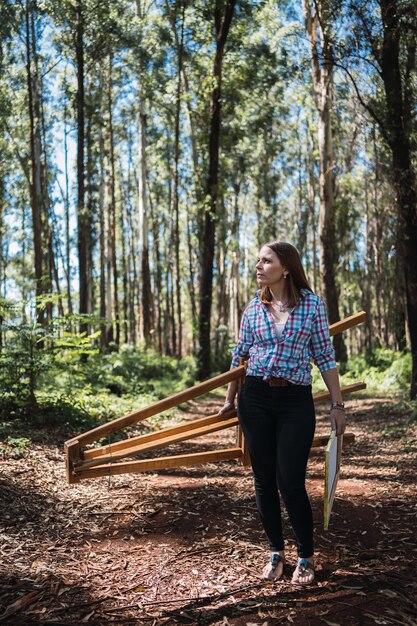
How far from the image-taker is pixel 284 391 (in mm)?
3107

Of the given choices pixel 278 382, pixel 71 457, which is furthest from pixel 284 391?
pixel 71 457

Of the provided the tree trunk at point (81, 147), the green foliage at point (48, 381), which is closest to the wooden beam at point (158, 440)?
the green foliage at point (48, 381)

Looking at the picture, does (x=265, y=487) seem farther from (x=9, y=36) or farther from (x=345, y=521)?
(x=9, y=36)

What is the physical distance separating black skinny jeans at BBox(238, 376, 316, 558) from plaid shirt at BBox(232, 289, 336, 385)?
0.27ft

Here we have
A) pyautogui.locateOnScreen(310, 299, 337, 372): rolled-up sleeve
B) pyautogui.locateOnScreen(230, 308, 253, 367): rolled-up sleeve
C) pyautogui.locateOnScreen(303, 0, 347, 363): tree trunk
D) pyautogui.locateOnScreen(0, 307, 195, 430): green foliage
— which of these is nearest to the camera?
pyautogui.locateOnScreen(310, 299, 337, 372): rolled-up sleeve

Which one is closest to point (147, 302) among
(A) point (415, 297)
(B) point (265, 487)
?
(A) point (415, 297)

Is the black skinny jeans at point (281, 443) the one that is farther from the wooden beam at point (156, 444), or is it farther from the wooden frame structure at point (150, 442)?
the wooden beam at point (156, 444)

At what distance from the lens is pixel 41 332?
7539mm

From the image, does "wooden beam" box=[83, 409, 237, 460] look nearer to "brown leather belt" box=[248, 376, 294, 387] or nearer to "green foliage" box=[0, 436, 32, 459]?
"brown leather belt" box=[248, 376, 294, 387]

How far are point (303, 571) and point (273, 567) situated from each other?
191 millimetres

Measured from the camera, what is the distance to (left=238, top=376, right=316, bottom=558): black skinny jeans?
10.1 feet

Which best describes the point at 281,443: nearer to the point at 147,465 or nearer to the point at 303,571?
the point at 303,571

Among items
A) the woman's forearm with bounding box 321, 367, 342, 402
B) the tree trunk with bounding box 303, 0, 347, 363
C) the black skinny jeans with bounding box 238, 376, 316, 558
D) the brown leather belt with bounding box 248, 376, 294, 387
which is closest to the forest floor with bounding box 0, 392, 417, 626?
the black skinny jeans with bounding box 238, 376, 316, 558

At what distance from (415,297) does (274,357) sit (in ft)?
23.1
